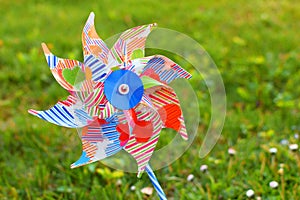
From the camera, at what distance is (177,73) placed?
4.59 feet

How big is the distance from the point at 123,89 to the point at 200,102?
1.23 m

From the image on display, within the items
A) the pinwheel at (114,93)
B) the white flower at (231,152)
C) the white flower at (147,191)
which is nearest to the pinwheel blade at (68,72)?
the pinwheel at (114,93)

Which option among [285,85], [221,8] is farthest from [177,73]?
[221,8]

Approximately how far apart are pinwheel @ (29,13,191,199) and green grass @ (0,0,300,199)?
500 mm

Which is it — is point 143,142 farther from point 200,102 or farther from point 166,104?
point 200,102

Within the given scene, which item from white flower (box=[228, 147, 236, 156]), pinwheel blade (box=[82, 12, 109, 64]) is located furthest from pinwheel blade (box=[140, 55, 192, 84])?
white flower (box=[228, 147, 236, 156])

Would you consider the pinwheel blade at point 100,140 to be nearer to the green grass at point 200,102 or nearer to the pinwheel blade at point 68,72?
the pinwheel blade at point 68,72

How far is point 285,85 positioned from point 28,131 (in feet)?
4.73

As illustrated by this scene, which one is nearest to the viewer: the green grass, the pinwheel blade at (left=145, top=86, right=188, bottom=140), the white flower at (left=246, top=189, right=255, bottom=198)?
the pinwheel blade at (left=145, top=86, right=188, bottom=140)

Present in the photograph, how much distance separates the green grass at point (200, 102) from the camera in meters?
1.89

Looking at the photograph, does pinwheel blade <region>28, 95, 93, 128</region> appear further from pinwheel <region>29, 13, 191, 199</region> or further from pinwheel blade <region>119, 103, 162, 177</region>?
pinwheel blade <region>119, 103, 162, 177</region>

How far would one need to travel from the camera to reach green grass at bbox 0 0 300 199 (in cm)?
189

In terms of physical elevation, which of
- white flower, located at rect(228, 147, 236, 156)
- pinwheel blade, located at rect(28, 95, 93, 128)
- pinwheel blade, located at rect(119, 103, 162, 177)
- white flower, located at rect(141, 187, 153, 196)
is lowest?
white flower, located at rect(228, 147, 236, 156)

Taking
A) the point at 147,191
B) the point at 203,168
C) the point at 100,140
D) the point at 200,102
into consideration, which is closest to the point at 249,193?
the point at 203,168
